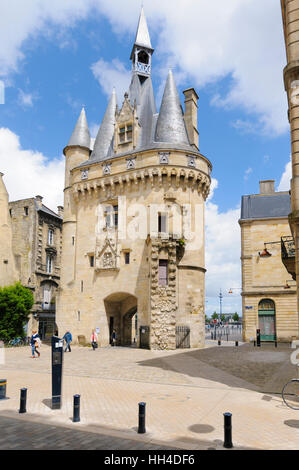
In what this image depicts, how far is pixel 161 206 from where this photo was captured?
91.8 ft

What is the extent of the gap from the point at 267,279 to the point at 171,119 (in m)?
16.7

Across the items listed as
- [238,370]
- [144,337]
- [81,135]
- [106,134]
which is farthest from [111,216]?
[238,370]

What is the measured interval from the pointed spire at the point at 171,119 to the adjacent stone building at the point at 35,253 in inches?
558

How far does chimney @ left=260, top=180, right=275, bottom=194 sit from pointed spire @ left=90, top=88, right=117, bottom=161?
56.4ft

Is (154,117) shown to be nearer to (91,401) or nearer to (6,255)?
(6,255)

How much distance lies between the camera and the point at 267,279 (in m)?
33.8

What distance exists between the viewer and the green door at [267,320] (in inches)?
1291

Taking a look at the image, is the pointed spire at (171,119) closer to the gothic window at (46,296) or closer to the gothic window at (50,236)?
the gothic window at (50,236)

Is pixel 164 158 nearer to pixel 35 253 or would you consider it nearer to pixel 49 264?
pixel 35 253

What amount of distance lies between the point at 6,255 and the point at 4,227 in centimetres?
239

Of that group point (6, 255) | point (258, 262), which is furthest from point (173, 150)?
point (6, 255)

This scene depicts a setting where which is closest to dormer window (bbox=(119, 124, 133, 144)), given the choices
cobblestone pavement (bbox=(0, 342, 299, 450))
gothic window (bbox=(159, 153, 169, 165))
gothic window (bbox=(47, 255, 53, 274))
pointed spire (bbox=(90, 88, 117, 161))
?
pointed spire (bbox=(90, 88, 117, 161))

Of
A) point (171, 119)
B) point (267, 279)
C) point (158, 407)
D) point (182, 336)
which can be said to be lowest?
point (182, 336)

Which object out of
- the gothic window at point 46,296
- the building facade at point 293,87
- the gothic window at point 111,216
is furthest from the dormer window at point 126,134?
the building facade at point 293,87
